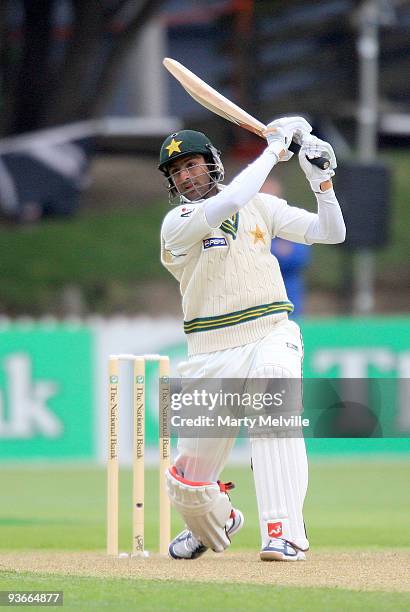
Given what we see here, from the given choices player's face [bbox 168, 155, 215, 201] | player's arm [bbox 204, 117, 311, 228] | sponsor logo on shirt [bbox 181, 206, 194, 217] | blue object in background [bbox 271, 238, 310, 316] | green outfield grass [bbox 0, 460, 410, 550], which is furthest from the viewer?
blue object in background [bbox 271, 238, 310, 316]

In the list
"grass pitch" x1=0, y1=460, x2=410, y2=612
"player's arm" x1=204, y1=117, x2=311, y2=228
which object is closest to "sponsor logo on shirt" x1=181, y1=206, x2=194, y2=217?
"player's arm" x1=204, y1=117, x2=311, y2=228

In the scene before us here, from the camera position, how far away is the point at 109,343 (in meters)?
10.9

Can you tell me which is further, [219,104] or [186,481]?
[219,104]

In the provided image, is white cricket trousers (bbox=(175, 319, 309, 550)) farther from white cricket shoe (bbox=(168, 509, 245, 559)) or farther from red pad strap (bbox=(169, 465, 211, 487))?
white cricket shoe (bbox=(168, 509, 245, 559))

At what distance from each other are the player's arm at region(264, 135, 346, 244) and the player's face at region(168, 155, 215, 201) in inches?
12.0

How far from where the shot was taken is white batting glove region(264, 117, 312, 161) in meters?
5.26

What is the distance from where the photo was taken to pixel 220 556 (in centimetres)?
565

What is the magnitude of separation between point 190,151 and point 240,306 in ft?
2.10

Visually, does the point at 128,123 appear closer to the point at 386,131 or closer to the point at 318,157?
the point at 386,131

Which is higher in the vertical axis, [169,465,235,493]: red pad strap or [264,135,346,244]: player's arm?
[264,135,346,244]: player's arm

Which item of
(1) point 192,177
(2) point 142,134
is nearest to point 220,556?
(1) point 192,177

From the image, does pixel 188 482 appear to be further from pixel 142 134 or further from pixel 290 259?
pixel 142 134

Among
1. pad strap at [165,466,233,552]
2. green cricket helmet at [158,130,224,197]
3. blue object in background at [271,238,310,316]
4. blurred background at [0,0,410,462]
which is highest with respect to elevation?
blurred background at [0,0,410,462]

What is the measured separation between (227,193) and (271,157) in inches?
11.4
